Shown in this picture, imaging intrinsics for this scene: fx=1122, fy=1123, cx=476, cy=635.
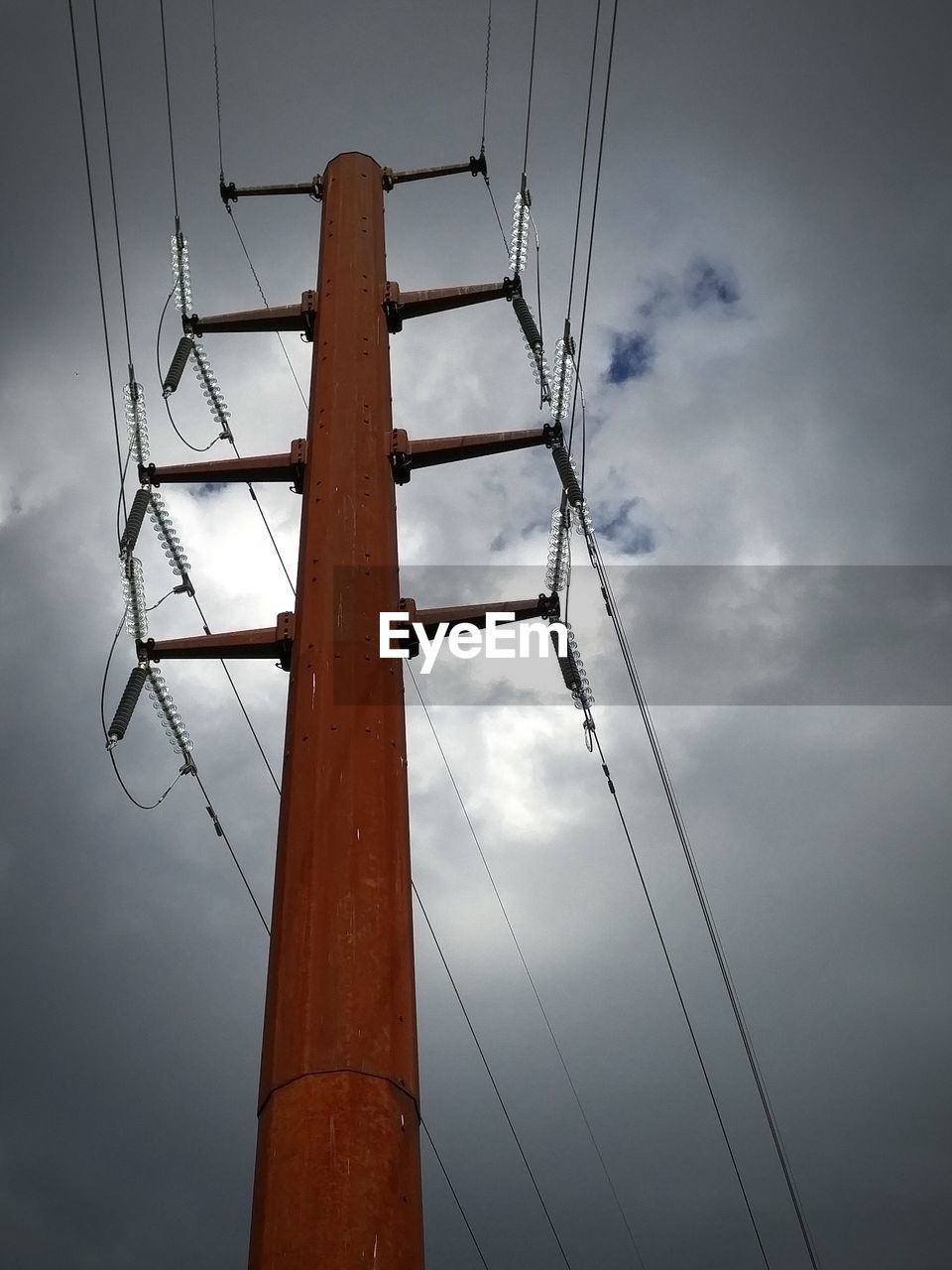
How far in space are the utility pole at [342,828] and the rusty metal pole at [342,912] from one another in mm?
16

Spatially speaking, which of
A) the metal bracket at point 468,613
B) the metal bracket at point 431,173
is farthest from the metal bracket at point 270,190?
the metal bracket at point 468,613

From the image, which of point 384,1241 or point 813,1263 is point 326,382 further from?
point 813,1263

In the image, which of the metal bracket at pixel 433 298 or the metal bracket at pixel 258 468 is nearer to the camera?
the metal bracket at pixel 258 468

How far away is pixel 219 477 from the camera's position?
48.9 ft

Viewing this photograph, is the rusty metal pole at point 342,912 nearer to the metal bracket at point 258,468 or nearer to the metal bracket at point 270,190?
the metal bracket at point 258,468

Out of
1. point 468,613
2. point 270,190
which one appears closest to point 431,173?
point 270,190

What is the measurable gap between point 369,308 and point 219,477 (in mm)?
3415

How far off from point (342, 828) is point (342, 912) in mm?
851

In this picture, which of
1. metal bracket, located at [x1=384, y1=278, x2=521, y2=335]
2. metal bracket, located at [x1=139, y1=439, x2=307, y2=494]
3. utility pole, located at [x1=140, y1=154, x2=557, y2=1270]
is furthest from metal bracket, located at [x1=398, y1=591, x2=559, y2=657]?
metal bracket, located at [x1=384, y1=278, x2=521, y2=335]

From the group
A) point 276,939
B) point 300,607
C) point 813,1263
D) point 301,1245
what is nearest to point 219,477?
point 300,607

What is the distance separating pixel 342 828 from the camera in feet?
34.4

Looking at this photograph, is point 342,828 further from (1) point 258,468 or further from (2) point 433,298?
(2) point 433,298

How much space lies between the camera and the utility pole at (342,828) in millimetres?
8609

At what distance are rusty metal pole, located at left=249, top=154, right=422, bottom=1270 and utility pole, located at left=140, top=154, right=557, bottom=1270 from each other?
16mm
